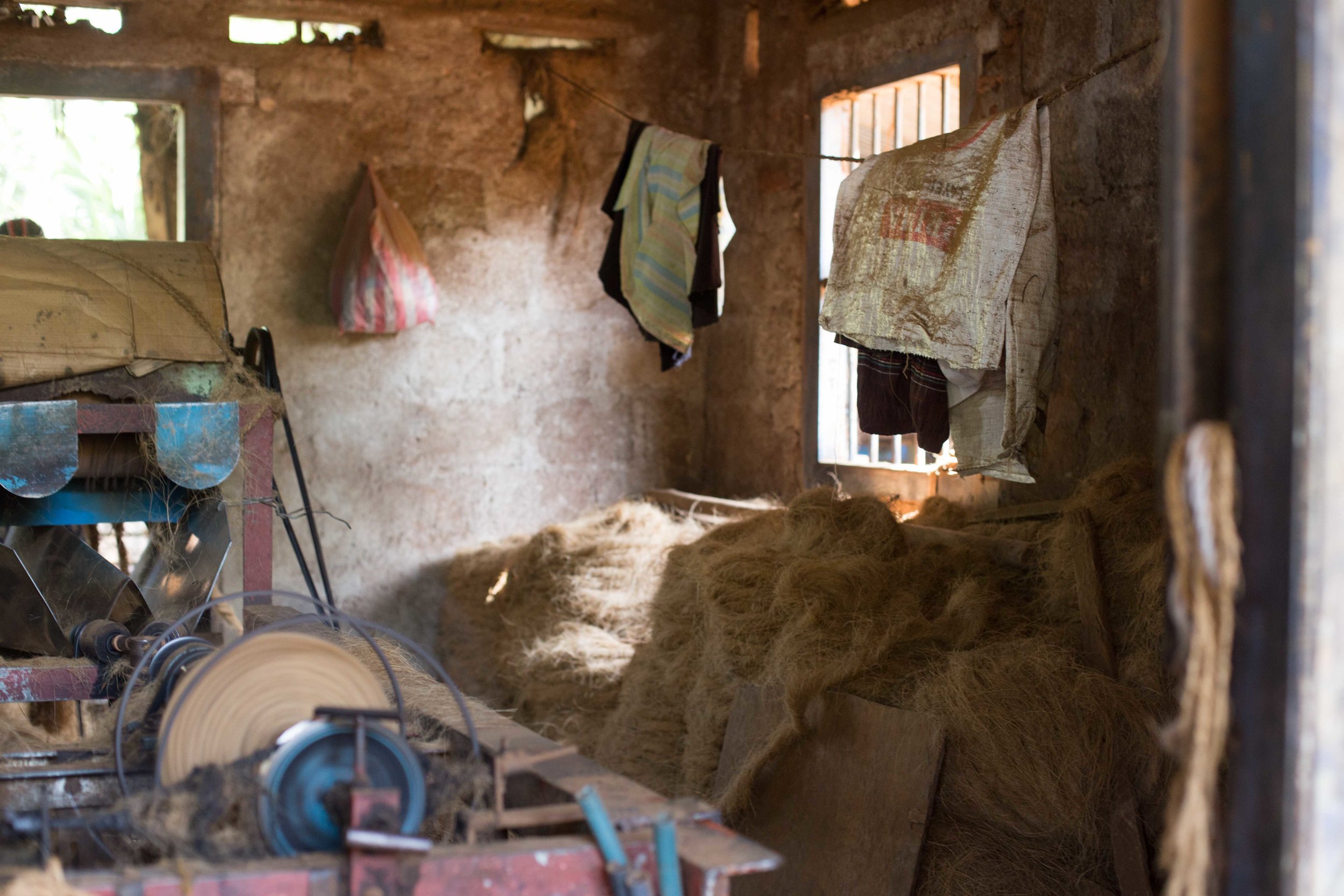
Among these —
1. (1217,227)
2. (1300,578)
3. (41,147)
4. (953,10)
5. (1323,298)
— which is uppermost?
(41,147)

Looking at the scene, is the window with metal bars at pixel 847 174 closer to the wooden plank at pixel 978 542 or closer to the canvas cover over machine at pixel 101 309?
the wooden plank at pixel 978 542

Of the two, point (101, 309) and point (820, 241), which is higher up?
point (820, 241)

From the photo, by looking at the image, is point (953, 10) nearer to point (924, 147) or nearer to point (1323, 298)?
point (924, 147)

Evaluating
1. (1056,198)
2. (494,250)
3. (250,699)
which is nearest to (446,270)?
(494,250)

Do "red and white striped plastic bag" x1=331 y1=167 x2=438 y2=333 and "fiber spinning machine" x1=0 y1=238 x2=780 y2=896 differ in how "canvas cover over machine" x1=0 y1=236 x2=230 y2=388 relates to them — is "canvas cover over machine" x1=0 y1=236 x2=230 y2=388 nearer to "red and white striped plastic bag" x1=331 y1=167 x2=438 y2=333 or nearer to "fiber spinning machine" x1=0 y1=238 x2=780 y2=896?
"fiber spinning machine" x1=0 y1=238 x2=780 y2=896

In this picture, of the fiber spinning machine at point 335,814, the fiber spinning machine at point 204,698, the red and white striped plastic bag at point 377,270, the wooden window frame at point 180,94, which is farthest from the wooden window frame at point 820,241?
the fiber spinning machine at point 335,814

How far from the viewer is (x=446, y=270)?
21.4 feet

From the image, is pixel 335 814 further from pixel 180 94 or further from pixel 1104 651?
pixel 180 94

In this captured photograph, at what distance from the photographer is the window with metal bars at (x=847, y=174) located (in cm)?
568

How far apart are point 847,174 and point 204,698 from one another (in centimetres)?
440

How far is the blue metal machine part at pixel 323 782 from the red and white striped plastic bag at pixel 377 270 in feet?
14.8

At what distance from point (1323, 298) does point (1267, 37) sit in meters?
0.34

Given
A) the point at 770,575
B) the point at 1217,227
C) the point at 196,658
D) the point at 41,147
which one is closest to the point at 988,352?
the point at 770,575

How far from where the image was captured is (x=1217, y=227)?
5.08 feet
